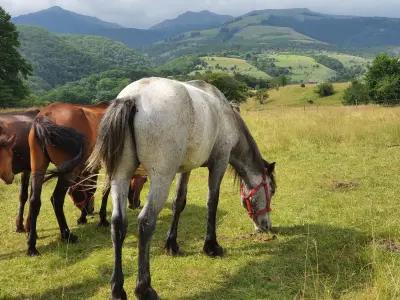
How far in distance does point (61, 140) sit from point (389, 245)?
5.21 m

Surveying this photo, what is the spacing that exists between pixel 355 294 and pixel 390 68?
7185 cm

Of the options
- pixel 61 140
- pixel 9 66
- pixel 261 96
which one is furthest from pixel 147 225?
pixel 261 96

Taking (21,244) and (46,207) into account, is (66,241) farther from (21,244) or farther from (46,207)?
(46,207)

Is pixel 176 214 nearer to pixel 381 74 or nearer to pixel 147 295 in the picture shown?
pixel 147 295

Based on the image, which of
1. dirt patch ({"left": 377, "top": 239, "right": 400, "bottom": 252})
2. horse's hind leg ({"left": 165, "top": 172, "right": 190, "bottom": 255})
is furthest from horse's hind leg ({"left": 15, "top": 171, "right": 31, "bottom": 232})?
dirt patch ({"left": 377, "top": 239, "right": 400, "bottom": 252})

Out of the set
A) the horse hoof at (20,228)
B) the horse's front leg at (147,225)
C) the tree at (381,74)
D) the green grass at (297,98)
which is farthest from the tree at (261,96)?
the horse's front leg at (147,225)

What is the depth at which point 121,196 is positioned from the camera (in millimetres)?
4766

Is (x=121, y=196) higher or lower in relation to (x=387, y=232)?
higher

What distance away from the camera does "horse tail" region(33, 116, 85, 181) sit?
21.3 ft

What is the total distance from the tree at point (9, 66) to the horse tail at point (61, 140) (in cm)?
3619

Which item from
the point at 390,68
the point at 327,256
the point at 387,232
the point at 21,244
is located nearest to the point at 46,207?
the point at 21,244

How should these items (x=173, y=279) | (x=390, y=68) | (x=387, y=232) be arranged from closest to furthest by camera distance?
(x=173, y=279) → (x=387, y=232) → (x=390, y=68)

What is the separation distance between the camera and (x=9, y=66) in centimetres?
4084

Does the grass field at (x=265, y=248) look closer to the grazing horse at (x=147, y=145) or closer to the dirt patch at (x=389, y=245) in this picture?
the dirt patch at (x=389, y=245)
